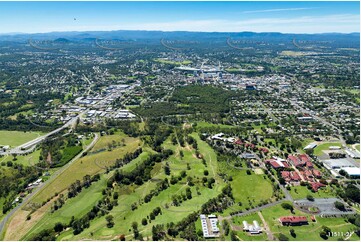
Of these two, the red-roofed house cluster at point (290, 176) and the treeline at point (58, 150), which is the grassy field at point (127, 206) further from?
the red-roofed house cluster at point (290, 176)

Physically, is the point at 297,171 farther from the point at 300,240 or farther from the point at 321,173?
the point at 300,240

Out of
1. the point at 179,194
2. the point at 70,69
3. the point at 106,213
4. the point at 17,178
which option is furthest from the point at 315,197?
the point at 70,69

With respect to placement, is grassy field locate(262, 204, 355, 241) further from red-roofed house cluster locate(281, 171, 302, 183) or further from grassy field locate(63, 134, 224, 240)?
grassy field locate(63, 134, 224, 240)

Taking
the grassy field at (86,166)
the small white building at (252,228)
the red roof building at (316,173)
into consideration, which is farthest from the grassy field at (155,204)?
the red roof building at (316,173)

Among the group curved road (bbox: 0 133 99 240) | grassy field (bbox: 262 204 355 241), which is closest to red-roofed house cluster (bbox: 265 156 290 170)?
grassy field (bbox: 262 204 355 241)

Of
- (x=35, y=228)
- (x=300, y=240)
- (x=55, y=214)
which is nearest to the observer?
(x=300, y=240)

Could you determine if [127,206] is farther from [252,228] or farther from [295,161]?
[295,161]

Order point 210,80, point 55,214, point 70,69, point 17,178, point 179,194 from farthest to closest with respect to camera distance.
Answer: point 70,69, point 210,80, point 17,178, point 179,194, point 55,214
